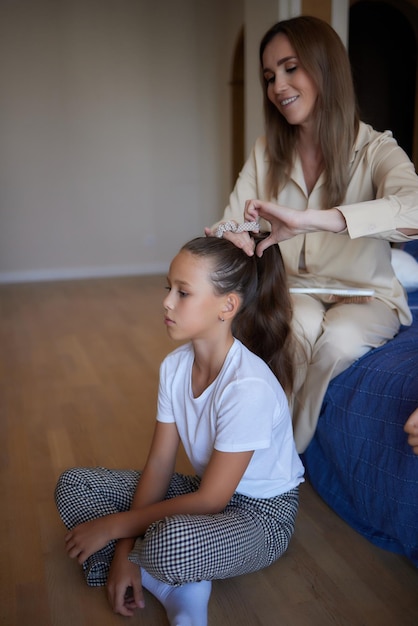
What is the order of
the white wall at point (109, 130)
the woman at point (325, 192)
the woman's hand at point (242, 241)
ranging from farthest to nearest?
the white wall at point (109, 130)
the woman at point (325, 192)
the woman's hand at point (242, 241)

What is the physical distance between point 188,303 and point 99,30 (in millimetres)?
4491

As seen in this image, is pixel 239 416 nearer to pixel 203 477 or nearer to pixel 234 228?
pixel 203 477

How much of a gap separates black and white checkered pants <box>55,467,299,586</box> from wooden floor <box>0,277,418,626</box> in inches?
2.8

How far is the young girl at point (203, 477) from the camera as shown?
44.3 inches

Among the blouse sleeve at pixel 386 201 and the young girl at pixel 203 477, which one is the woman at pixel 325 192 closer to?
the blouse sleeve at pixel 386 201

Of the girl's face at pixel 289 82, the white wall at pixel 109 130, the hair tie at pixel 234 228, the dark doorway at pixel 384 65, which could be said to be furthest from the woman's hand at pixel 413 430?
the white wall at pixel 109 130

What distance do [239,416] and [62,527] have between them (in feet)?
2.05

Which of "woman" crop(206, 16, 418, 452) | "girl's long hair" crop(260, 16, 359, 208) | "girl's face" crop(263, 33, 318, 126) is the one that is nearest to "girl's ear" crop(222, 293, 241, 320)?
"woman" crop(206, 16, 418, 452)

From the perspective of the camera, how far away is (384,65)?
4453mm

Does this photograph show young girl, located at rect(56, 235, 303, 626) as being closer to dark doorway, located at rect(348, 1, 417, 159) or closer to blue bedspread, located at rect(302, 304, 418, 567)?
blue bedspread, located at rect(302, 304, 418, 567)

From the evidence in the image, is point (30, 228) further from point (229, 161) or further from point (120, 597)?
point (120, 597)

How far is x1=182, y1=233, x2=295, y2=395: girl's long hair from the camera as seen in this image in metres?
1.26

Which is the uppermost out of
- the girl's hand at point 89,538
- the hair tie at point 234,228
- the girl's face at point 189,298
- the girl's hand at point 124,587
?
the hair tie at point 234,228

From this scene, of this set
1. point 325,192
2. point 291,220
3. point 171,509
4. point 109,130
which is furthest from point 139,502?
point 109,130
